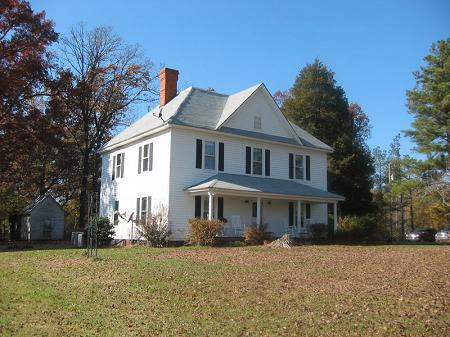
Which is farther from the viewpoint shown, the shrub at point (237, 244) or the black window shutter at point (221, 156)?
the black window shutter at point (221, 156)

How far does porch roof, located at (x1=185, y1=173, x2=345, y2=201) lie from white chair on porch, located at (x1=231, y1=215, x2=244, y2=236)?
1907mm

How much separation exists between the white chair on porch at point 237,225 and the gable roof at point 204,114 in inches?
181

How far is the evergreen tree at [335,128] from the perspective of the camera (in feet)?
128

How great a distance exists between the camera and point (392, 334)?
7.64 metres

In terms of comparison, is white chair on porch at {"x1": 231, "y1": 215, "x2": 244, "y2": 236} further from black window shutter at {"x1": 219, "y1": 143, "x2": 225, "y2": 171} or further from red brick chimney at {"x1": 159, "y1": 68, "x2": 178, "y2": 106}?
red brick chimney at {"x1": 159, "y1": 68, "x2": 178, "y2": 106}

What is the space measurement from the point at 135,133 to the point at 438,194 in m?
21.8

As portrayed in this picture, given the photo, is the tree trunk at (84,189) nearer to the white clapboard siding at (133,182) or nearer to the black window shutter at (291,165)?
the white clapboard siding at (133,182)

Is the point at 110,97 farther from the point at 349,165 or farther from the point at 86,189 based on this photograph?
the point at 349,165

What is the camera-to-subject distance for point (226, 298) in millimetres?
9719

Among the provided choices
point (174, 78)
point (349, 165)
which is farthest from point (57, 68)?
point (349, 165)

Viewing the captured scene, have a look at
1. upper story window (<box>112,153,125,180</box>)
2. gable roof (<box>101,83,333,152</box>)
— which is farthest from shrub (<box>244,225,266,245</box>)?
upper story window (<box>112,153,125,180</box>)

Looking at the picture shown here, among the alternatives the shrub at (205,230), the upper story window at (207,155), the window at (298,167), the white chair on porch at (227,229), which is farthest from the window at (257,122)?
the shrub at (205,230)

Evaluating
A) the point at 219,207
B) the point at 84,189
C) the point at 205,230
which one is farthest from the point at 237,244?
the point at 84,189

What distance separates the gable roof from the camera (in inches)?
976
